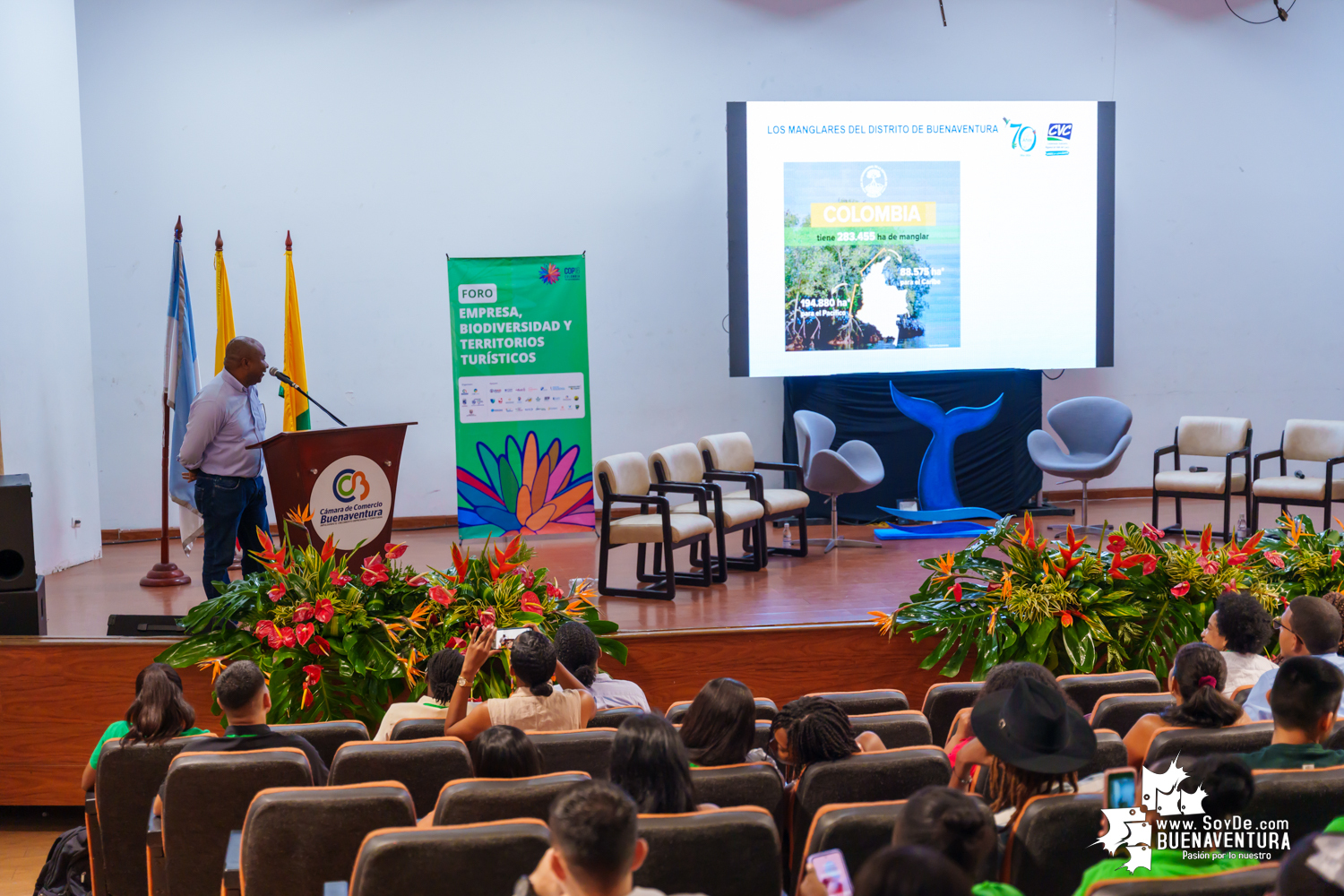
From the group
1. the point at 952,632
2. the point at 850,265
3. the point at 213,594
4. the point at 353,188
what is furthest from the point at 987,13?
the point at 213,594

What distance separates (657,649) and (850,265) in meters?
4.19

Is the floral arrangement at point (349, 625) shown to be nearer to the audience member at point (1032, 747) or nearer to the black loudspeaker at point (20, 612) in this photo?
the black loudspeaker at point (20, 612)

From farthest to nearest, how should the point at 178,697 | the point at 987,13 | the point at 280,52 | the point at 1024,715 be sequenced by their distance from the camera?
1. the point at 987,13
2. the point at 280,52
3. the point at 178,697
4. the point at 1024,715

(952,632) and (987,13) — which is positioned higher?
(987,13)

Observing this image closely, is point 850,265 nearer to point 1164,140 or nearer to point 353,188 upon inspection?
point 1164,140

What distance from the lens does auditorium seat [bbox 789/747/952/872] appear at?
233 centimetres

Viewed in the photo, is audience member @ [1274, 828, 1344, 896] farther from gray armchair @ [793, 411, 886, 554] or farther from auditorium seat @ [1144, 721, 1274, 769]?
gray armchair @ [793, 411, 886, 554]

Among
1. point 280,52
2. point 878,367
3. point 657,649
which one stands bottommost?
point 657,649

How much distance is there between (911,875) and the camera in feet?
4.26

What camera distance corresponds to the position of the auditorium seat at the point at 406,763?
100 inches

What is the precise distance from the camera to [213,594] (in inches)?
193

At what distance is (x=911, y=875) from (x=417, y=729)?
1967 millimetres

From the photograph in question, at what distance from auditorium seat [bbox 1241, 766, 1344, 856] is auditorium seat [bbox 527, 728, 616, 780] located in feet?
4.64

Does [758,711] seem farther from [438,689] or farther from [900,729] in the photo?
[438,689]
